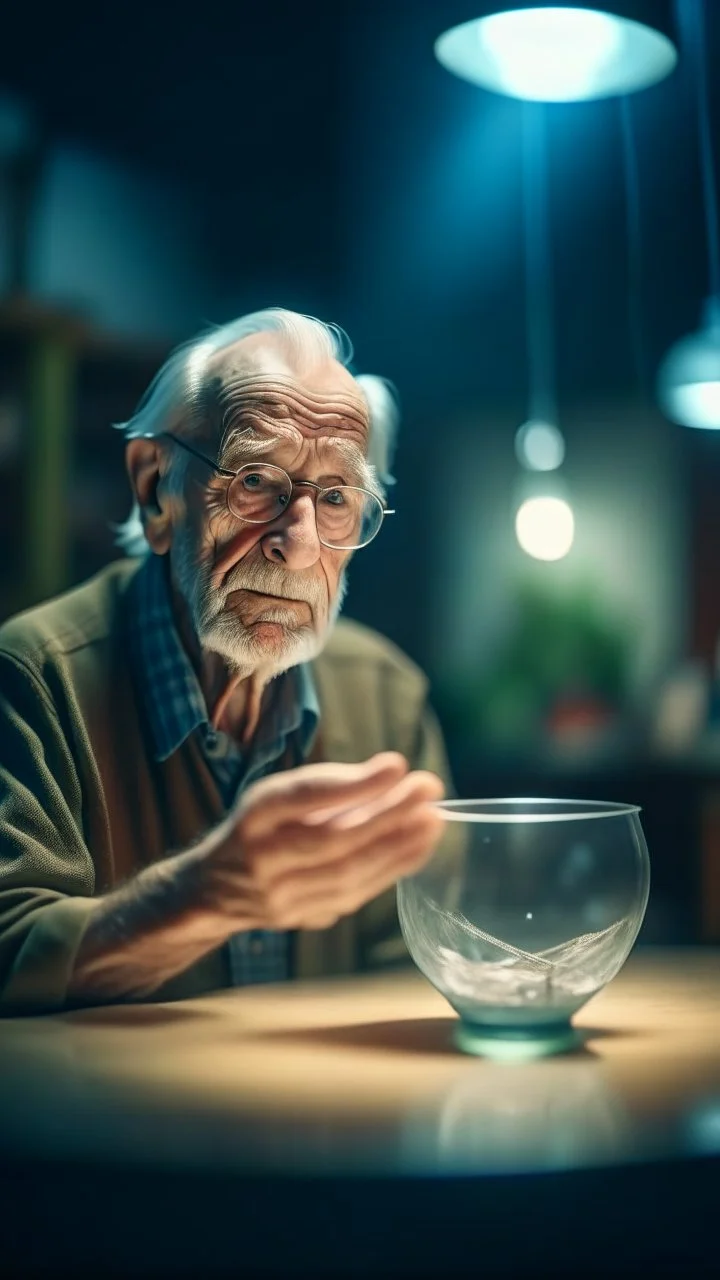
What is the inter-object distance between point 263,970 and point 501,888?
1.69 feet

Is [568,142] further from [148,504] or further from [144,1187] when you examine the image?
[144,1187]

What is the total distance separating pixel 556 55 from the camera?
4.97ft

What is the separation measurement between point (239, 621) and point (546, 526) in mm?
2891

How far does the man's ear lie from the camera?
127cm

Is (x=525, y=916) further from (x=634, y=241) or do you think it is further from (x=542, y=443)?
(x=542, y=443)

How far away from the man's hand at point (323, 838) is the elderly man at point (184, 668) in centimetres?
6

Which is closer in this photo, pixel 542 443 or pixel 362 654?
pixel 362 654

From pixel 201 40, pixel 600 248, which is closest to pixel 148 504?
pixel 201 40

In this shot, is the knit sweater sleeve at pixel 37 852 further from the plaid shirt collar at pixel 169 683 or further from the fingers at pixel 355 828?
the fingers at pixel 355 828

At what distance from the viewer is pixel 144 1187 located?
692 mm

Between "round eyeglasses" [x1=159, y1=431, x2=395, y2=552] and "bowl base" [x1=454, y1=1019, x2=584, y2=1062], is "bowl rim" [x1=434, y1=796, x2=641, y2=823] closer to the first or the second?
"bowl base" [x1=454, y1=1019, x2=584, y2=1062]

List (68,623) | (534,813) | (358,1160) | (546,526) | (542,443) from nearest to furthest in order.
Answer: (358,1160), (534,813), (68,623), (546,526), (542,443)

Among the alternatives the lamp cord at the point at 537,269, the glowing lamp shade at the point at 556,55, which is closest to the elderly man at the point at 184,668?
the glowing lamp shade at the point at 556,55

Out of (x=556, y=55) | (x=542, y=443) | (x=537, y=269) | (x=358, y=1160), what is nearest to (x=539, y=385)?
(x=542, y=443)
